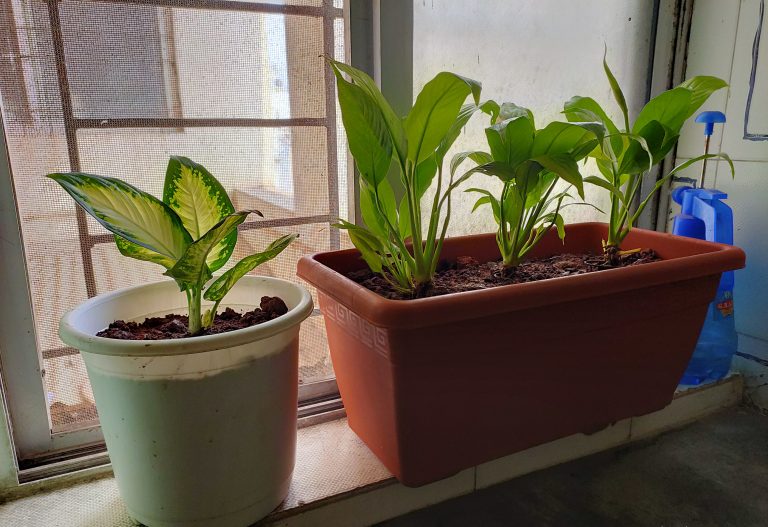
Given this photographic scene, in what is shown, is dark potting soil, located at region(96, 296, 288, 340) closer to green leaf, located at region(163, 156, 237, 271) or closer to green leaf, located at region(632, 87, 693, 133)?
green leaf, located at region(163, 156, 237, 271)

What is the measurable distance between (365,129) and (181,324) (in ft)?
1.11

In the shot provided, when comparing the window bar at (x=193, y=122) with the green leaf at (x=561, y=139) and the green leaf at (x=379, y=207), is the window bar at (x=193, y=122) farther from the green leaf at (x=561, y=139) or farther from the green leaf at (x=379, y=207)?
the green leaf at (x=561, y=139)

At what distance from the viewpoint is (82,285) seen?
77 cm

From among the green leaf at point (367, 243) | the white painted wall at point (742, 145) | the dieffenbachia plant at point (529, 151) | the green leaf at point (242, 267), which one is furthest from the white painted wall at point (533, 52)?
the green leaf at point (242, 267)

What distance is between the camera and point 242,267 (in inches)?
25.4

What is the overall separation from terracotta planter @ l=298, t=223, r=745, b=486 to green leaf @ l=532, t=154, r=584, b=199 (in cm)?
13

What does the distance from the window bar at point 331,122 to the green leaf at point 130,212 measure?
0.34m

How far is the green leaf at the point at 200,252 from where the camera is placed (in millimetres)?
551

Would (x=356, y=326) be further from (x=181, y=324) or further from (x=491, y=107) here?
(x=491, y=107)

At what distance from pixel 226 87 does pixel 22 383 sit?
515mm

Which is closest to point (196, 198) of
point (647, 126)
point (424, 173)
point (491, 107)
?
point (424, 173)

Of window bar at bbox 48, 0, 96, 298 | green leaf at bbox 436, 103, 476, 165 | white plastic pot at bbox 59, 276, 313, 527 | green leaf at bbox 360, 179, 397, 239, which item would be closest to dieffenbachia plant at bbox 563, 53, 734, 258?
green leaf at bbox 436, 103, 476, 165

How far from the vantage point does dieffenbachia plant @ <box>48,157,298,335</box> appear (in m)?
0.54

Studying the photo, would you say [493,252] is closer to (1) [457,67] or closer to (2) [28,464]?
(1) [457,67]
